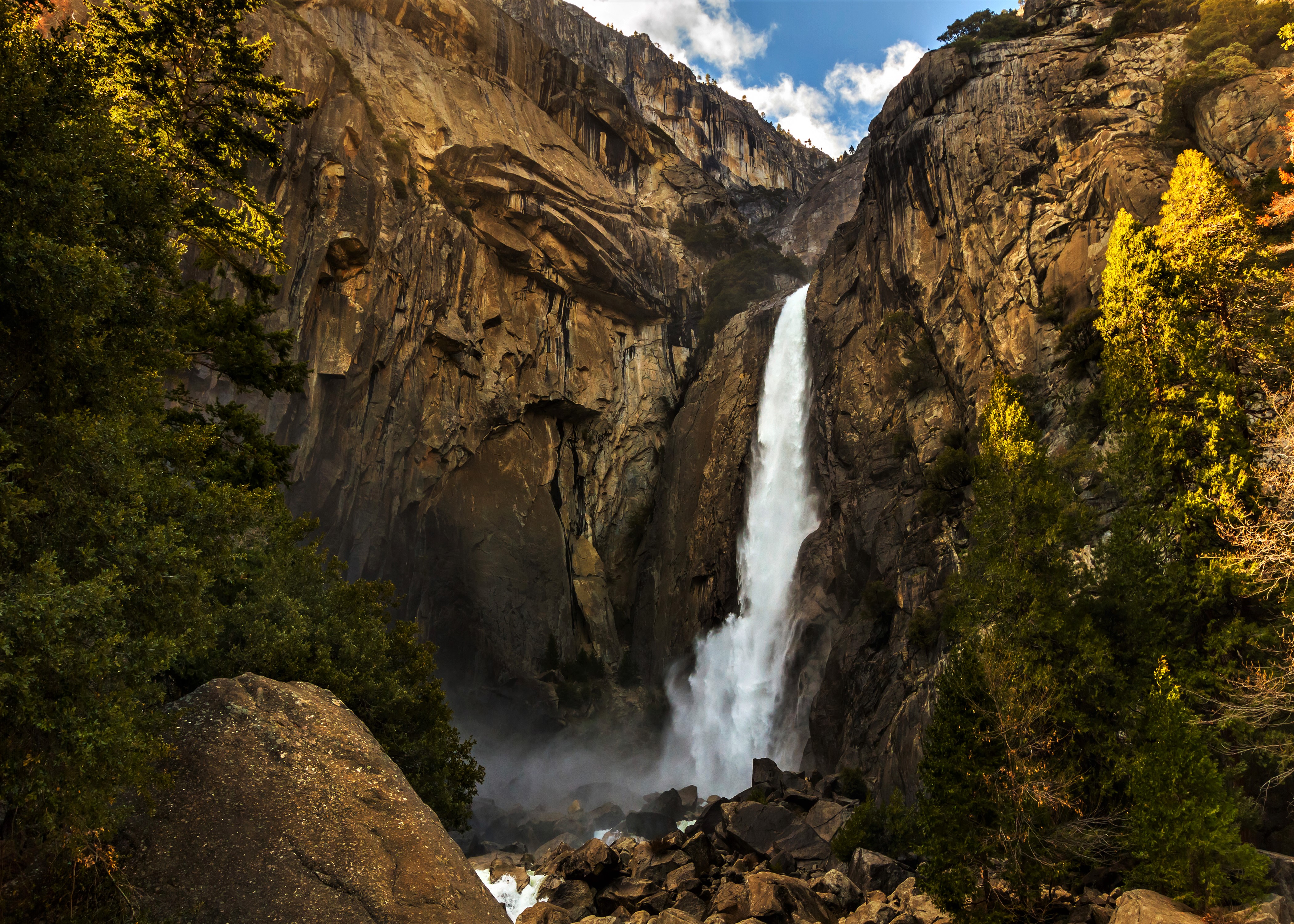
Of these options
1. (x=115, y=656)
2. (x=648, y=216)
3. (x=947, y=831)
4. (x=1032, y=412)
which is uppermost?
(x=648, y=216)

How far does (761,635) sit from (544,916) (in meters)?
22.8

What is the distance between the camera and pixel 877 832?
67.7 feet

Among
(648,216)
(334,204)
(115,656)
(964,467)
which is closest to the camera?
(115,656)

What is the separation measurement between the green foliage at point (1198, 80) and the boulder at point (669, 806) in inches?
1179

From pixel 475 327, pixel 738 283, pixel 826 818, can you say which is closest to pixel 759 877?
pixel 826 818

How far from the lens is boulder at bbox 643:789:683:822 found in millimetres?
28938

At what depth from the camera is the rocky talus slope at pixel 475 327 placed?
34906 millimetres

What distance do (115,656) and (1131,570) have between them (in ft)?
58.3

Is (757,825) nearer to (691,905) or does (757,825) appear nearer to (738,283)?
(691,905)

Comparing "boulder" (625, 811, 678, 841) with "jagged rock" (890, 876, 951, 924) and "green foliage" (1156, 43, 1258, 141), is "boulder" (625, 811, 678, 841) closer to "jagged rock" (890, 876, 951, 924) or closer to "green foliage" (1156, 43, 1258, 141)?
"jagged rock" (890, 876, 951, 924)

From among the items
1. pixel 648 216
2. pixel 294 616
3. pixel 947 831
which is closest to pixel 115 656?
pixel 294 616

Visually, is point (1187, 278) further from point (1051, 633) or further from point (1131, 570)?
point (1051, 633)

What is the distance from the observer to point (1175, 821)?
12273 millimetres

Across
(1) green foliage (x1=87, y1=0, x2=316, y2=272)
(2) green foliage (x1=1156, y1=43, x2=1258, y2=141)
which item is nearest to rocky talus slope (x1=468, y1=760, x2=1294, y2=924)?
(1) green foliage (x1=87, y1=0, x2=316, y2=272)
